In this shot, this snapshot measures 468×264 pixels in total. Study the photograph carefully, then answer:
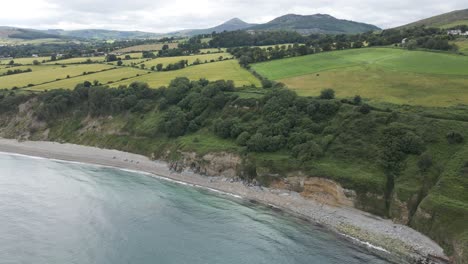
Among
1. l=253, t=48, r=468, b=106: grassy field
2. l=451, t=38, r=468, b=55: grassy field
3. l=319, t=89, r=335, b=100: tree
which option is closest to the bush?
l=253, t=48, r=468, b=106: grassy field

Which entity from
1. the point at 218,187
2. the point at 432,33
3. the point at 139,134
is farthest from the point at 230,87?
the point at 432,33

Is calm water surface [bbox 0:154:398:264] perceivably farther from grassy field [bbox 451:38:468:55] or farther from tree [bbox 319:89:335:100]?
grassy field [bbox 451:38:468:55]

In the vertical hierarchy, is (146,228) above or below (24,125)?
below

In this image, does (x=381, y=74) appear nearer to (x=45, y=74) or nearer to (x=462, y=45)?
(x=462, y=45)

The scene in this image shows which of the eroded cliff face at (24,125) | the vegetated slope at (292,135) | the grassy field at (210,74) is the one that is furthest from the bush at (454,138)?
the eroded cliff face at (24,125)

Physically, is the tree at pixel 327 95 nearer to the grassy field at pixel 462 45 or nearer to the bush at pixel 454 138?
the bush at pixel 454 138

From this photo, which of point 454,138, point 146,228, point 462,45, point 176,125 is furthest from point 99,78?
point 462,45
